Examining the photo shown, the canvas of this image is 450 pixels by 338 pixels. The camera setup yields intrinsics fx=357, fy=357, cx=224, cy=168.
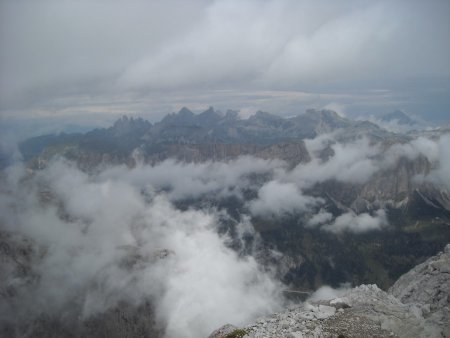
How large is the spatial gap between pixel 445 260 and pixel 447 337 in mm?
36472

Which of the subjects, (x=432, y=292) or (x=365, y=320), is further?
(x=432, y=292)

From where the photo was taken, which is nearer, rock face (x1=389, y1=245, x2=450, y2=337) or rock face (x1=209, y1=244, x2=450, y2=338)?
rock face (x1=209, y1=244, x2=450, y2=338)

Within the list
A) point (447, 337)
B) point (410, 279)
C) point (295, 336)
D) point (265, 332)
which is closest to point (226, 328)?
point (265, 332)

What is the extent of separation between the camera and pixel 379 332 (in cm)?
4100

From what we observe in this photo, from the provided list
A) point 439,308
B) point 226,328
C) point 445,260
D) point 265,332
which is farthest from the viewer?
point 445,260

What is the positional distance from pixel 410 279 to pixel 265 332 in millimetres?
46275

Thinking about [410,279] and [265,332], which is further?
[410,279]

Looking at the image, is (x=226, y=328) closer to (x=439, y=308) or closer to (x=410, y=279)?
(x=439, y=308)

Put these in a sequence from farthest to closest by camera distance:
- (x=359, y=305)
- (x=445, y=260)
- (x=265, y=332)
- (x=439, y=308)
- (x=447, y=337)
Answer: (x=445, y=260), (x=359, y=305), (x=439, y=308), (x=265, y=332), (x=447, y=337)

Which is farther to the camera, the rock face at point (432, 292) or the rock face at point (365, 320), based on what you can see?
the rock face at point (432, 292)

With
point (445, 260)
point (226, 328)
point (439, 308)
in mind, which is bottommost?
point (226, 328)

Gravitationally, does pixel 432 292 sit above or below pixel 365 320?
below

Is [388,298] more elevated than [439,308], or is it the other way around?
[439,308]

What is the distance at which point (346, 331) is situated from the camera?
134 ft
